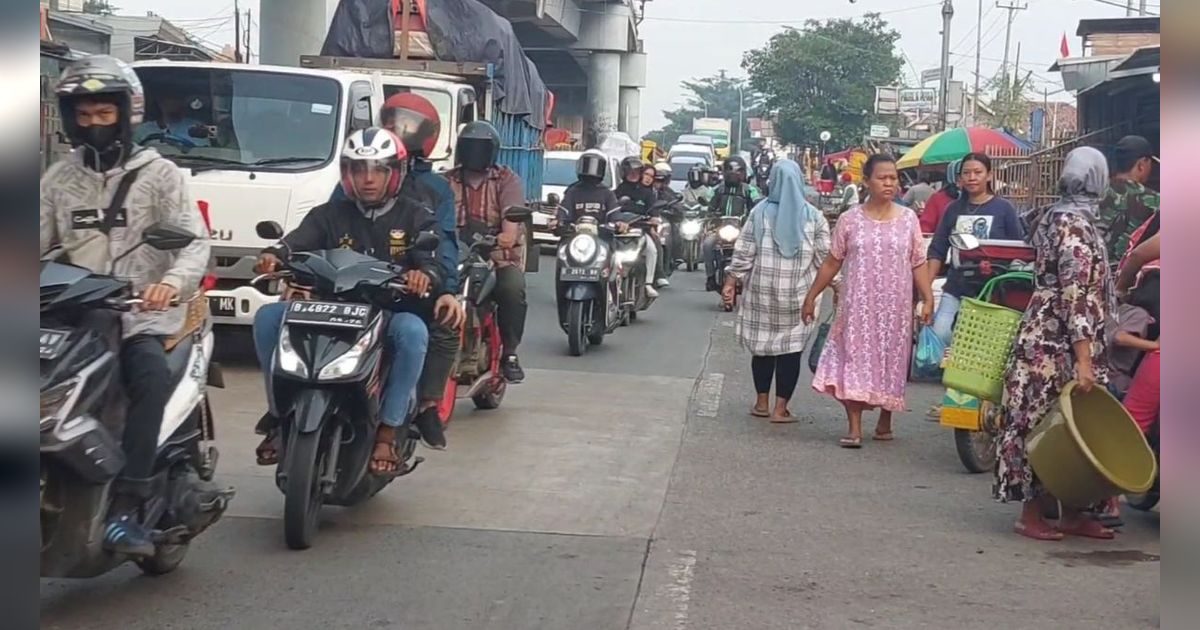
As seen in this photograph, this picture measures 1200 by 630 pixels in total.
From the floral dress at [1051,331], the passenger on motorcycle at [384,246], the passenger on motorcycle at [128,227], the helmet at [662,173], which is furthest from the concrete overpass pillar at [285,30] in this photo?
the passenger on motorcycle at [128,227]

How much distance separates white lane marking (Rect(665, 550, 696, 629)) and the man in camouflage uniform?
374cm

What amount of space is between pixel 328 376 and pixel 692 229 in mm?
16689

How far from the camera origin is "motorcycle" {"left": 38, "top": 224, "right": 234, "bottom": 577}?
4535 mm

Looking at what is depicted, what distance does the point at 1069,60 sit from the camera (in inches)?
885

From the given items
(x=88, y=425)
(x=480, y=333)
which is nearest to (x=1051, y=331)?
(x=480, y=333)

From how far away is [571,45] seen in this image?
4784cm

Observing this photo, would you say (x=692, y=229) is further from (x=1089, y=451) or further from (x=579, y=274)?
Result: (x=1089, y=451)

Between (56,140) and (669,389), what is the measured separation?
18.9 feet

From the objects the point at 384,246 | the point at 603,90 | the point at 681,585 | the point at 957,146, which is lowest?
the point at 681,585

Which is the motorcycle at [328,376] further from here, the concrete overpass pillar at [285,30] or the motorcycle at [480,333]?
the concrete overpass pillar at [285,30]

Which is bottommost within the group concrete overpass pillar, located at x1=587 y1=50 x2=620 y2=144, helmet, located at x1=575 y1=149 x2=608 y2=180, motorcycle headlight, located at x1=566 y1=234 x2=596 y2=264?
motorcycle headlight, located at x1=566 y1=234 x2=596 y2=264

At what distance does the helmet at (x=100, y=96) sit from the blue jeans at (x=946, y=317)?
572 centimetres

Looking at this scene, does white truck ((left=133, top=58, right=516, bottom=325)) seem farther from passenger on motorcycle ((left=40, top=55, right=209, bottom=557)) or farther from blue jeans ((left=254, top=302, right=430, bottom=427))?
passenger on motorcycle ((left=40, top=55, right=209, bottom=557))

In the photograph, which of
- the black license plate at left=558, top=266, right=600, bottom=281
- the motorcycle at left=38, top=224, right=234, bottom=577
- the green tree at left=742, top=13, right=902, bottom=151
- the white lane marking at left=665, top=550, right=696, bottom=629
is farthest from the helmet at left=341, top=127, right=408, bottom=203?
the green tree at left=742, top=13, right=902, bottom=151
